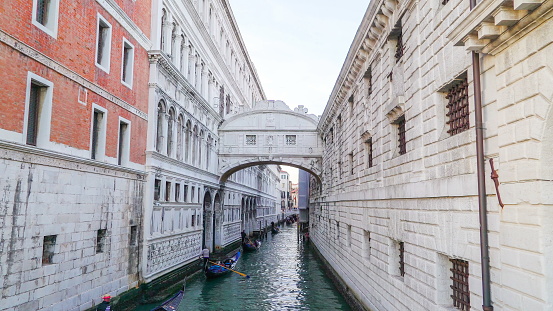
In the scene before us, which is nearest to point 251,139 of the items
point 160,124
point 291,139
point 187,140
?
point 291,139

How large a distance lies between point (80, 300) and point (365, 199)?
824 cm

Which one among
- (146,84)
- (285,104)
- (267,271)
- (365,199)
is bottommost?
(267,271)

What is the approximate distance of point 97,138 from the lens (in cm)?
1254

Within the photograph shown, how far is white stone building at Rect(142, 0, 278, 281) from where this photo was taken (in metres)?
16.3

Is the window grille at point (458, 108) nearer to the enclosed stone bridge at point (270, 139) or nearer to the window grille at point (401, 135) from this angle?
the window grille at point (401, 135)

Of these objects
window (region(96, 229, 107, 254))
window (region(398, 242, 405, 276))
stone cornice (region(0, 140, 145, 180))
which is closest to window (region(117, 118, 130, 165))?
stone cornice (region(0, 140, 145, 180))

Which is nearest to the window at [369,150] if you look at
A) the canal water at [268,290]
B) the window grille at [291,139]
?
the canal water at [268,290]

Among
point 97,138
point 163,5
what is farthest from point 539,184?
point 163,5

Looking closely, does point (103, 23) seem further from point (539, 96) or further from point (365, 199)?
point (539, 96)

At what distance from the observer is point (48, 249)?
1004 cm

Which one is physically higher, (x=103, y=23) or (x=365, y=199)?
(x=103, y=23)

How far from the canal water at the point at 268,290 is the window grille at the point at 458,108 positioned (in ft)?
30.7

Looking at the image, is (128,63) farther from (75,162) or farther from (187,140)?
(187,140)

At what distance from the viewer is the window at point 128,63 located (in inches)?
563
